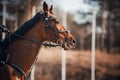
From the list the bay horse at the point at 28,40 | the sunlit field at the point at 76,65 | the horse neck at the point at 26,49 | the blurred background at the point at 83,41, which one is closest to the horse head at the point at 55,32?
the bay horse at the point at 28,40

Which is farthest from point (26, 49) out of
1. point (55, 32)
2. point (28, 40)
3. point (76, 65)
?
point (76, 65)

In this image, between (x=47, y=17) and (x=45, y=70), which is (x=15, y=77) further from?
(x=45, y=70)

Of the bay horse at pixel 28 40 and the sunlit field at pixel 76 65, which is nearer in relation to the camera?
the bay horse at pixel 28 40

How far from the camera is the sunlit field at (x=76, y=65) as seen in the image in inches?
973

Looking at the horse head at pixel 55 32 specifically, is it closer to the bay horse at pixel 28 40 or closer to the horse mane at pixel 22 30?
the bay horse at pixel 28 40

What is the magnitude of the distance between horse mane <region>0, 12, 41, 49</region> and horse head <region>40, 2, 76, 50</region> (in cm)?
15

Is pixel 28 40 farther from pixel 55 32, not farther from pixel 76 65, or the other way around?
pixel 76 65

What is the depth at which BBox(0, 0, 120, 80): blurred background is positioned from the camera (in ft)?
77.4

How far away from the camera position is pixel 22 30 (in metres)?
5.94

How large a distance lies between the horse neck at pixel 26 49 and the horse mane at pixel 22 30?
54 millimetres

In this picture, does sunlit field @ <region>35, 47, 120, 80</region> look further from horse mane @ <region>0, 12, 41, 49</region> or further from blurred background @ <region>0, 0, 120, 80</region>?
horse mane @ <region>0, 12, 41, 49</region>

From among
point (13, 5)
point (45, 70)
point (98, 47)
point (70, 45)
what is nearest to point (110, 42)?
point (98, 47)

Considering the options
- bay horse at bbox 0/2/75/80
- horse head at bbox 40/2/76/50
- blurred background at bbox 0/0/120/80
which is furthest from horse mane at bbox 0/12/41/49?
blurred background at bbox 0/0/120/80

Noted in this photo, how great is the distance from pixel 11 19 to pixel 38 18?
19.5 meters
